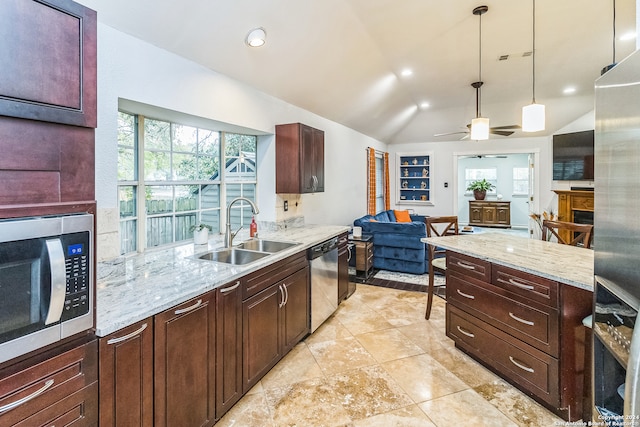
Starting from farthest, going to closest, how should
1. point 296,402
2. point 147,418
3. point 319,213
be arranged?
point 319,213 < point 296,402 < point 147,418

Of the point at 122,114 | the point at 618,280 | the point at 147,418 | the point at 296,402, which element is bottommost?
the point at 296,402

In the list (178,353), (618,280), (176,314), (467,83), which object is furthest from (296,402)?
(467,83)

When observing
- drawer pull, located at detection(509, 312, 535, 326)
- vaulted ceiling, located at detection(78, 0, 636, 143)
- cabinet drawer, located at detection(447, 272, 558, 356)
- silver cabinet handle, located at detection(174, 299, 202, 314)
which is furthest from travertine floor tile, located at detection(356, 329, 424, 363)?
vaulted ceiling, located at detection(78, 0, 636, 143)

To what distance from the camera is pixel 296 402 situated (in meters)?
2.11

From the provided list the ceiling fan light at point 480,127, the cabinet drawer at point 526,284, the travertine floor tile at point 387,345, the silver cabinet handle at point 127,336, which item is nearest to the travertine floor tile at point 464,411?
the travertine floor tile at point 387,345

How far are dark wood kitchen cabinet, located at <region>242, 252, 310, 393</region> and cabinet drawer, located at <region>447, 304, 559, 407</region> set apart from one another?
132cm

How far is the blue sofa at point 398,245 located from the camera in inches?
195

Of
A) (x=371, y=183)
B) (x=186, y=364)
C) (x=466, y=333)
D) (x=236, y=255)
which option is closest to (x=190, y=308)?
(x=186, y=364)

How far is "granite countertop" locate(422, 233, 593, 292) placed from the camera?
1.90 metres

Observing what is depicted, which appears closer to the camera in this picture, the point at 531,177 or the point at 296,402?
the point at 296,402

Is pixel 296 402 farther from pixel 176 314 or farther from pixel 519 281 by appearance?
pixel 519 281

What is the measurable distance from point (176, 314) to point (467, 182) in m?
11.4

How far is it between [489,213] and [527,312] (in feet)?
30.1

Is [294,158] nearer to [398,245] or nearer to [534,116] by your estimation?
[534,116]
